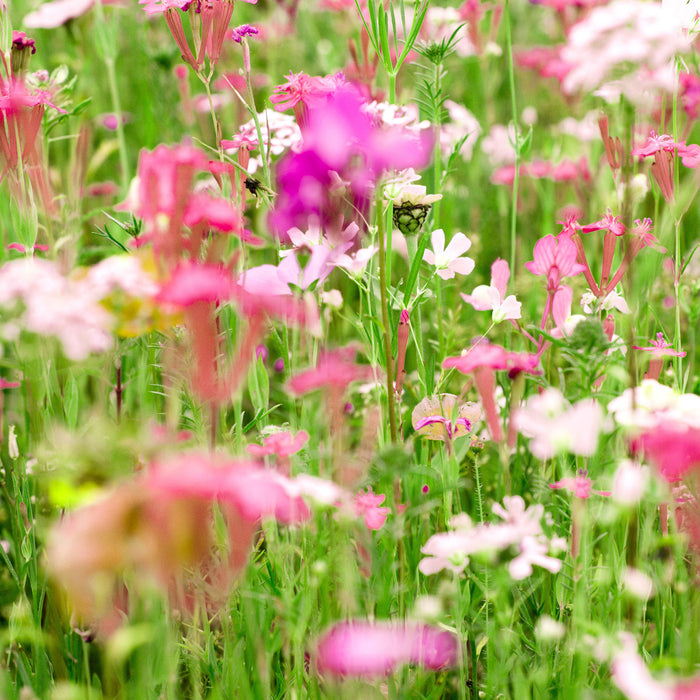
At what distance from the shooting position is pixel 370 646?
73 cm

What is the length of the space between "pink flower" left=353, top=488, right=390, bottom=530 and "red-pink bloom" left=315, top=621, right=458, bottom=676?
113 mm

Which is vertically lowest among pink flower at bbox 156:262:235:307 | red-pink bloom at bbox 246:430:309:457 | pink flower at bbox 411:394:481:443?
pink flower at bbox 411:394:481:443

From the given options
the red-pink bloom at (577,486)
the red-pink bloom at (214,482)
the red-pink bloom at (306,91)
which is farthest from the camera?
the red-pink bloom at (306,91)

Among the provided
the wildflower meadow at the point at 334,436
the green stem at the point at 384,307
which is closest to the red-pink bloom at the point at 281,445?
the wildflower meadow at the point at 334,436

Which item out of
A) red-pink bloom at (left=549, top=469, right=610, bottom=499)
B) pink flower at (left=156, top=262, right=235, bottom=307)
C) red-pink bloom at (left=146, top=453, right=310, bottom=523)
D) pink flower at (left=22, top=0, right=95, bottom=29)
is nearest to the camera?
red-pink bloom at (left=146, top=453, right=310, bottom=523)

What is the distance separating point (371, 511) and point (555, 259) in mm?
457

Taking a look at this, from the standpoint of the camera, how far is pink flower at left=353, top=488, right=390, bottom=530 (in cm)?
93

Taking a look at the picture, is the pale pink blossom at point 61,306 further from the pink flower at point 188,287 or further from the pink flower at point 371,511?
the pink flower at point 371,511

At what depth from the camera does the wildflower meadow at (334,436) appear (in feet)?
2.10

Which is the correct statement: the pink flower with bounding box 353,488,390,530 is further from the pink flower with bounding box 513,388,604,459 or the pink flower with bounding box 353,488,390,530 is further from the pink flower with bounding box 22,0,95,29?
the pink flower with bounding box 22,0,95,29

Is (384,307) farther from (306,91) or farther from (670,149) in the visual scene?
(670,149)

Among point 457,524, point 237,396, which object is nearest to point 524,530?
point 457,524

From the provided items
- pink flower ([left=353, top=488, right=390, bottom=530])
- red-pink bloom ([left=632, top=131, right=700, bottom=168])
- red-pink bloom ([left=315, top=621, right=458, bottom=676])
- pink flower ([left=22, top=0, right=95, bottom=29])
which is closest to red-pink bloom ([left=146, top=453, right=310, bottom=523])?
red-pink bloom ([left=315, top=621, right=458, bottom=676])

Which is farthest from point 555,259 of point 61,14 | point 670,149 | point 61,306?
point 61,14
